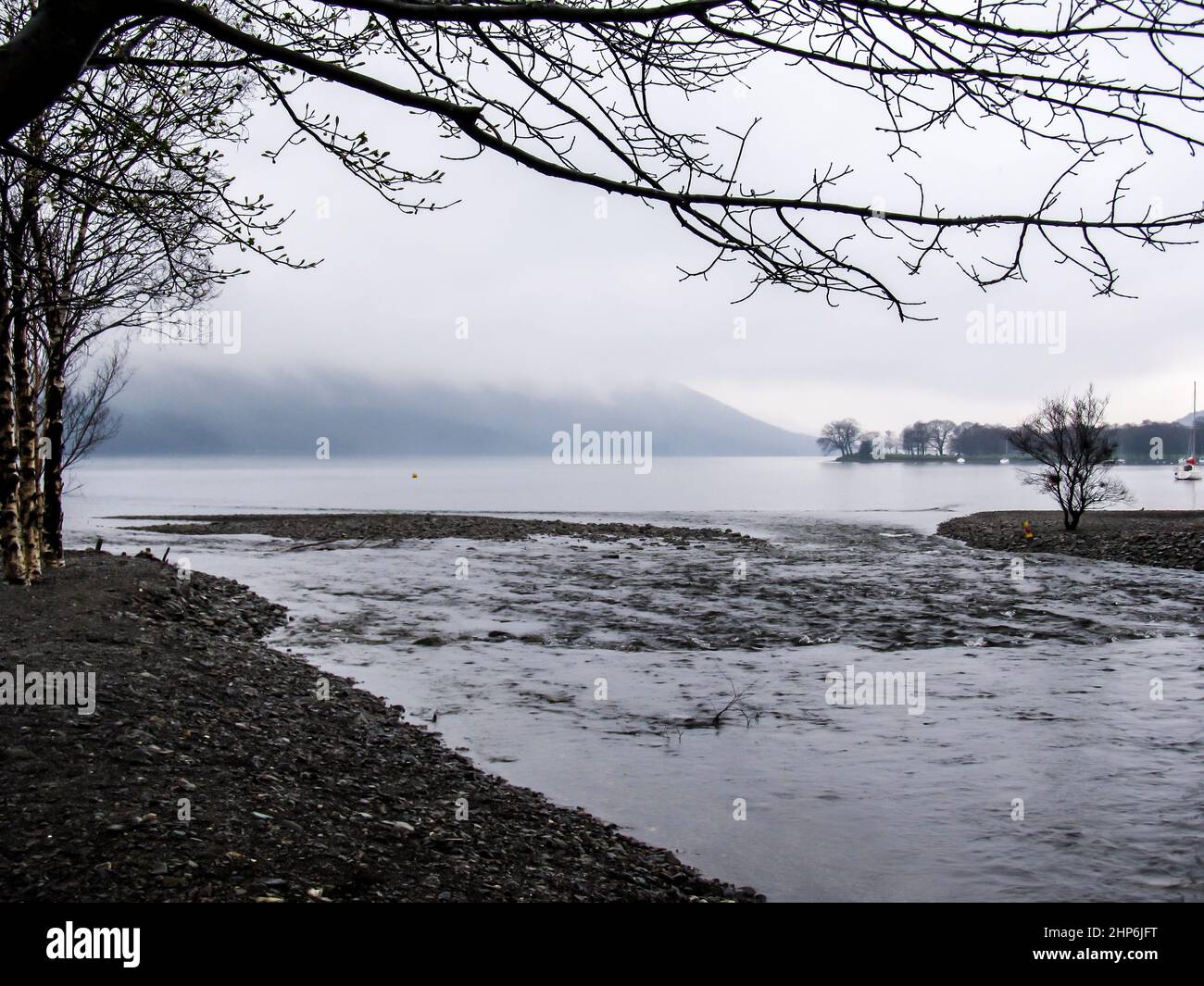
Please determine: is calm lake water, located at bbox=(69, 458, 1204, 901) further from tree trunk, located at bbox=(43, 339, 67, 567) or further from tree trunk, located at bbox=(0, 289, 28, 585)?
tree trunk, located at bbox=(43, 339, 67, 567)

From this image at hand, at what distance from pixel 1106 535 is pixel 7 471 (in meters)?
42.7

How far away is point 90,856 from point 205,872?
74 centimetres

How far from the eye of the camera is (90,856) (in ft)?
19.5

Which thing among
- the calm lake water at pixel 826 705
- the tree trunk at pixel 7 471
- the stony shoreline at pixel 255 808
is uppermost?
the tree trunk at pixel 7 471

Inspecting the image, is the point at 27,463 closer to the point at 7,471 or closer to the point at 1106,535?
the point at 7,471

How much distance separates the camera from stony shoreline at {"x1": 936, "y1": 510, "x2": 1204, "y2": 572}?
115 feet

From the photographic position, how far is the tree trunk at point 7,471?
1486 centimetres

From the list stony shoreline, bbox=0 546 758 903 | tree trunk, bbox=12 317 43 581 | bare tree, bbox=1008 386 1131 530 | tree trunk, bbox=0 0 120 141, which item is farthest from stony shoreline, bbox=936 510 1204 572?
tree trunk, bbox=0 0 120 141

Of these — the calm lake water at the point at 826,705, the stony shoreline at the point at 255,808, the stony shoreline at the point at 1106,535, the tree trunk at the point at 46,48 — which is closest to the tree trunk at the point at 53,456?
the calm lake water at the point at 826,705

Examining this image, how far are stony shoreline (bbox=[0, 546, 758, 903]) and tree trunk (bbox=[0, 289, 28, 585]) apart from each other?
3621 millimetres

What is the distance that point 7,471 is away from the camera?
15086 mm

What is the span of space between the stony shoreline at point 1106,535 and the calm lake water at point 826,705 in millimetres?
3442

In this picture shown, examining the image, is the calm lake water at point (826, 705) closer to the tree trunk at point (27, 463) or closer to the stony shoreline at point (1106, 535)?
the stony shoreline at point (1106, 535)
